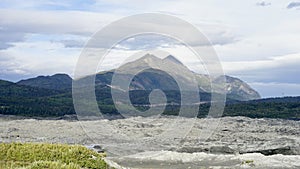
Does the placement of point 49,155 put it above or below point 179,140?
above

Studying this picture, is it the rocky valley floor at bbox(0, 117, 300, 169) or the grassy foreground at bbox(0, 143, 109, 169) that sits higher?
the grassy foreground at bbox(0, 143, 109, 169)

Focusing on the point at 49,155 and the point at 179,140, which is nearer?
the point at 49,155

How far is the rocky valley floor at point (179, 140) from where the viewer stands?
42.0 metres

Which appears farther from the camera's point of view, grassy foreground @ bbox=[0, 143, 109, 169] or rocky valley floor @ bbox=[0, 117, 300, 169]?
rocky valley floor @ bbox=[0, 117, 300, 169]

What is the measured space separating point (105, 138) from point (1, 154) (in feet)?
134

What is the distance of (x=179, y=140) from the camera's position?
63812 millimetres

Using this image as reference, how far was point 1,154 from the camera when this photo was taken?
2525cm

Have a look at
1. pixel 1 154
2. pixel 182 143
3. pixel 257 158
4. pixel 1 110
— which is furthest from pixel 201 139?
pixel 1 110

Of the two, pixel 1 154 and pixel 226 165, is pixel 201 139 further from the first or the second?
pixel 1 154

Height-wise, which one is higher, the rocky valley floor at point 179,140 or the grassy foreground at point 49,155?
the grassy foreground at point 49,155

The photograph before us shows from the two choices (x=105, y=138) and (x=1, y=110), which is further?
(x=1, y=110)

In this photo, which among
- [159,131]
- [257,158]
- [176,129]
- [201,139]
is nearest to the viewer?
[257,158]

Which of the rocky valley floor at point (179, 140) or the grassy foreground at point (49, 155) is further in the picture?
the rocky valley floor at point (179, 140)

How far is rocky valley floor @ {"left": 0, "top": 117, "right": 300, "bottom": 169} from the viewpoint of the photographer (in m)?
42.0
